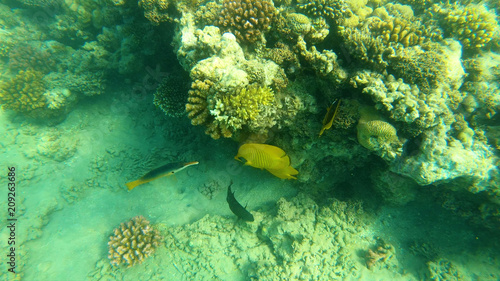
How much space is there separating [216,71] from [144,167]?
14.6ft

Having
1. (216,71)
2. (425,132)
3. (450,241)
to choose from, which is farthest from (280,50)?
(450,241)

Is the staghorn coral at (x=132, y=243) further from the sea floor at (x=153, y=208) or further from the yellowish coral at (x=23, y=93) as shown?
the yellowish coral at (x=23, y=93)

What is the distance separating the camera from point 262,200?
215 inches

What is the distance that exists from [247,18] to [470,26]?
4.22 m

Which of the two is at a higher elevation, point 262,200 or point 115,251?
point 262,200

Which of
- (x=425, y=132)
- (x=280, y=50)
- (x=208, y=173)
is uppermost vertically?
(x=280, y=50)

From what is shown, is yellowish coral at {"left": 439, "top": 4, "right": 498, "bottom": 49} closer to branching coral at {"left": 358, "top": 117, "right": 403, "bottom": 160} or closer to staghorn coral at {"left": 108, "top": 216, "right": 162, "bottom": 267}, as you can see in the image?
branching coral at {"left": 358, "top": 117, "right": 403, "bottom": 160}

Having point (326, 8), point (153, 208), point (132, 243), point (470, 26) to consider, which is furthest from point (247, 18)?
point (132, 243)

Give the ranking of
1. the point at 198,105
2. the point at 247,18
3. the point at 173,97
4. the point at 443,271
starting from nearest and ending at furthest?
the point at 198,105, the point at 247,18, the point at 443,271, the point at 173,97

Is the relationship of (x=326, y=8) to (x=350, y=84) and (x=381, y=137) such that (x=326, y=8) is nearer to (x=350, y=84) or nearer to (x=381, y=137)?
(x=350, y=84)

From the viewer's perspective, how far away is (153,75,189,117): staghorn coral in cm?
500

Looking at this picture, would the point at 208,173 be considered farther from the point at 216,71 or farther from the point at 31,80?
the point at 31,80

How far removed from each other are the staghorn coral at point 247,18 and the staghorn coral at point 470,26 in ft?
11.2

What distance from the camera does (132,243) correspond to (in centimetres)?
512
